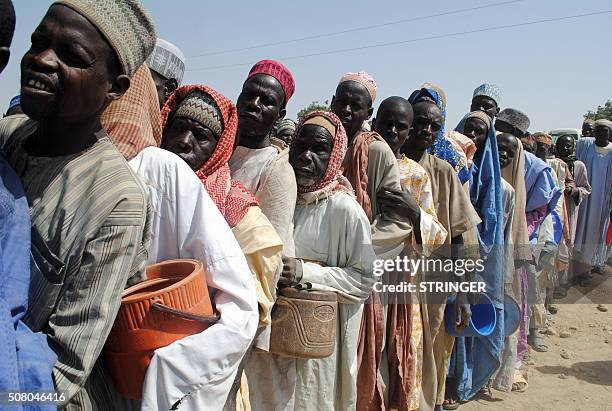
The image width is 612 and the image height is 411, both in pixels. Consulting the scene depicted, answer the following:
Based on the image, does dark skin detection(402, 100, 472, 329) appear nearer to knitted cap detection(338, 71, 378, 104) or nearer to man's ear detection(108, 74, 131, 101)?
knitted cap detection(338, 71, 378, 104)

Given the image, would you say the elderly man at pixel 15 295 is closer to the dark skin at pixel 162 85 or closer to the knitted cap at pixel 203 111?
the knitted cap at pixel 203 111

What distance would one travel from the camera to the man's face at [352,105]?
147 inches

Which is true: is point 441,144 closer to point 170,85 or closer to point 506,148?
point 506,148

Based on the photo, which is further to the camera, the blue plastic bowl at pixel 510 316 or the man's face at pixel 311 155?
the blue plastic bowl at pixel 510 316

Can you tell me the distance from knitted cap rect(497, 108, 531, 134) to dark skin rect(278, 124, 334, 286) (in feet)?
13.2

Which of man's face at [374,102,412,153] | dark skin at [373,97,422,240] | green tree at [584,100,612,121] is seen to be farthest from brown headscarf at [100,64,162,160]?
green tree at [584,100,612,121]

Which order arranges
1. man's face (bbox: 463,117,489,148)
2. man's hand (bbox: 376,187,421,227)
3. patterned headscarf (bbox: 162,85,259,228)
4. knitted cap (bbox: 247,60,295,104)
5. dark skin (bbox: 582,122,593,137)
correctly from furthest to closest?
dark skin (bbox: 582,122,593,137) → man's face (bbox: 463,117,489,148) → man's hand (bbox: 376,187,421,227) → knitted cap (bbox: 247,60,295,104) → patterned headscarf (bbox: 162,85,259,228)

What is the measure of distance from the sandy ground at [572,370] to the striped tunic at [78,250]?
4.55m

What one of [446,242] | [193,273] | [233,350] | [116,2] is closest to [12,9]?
[116,2]

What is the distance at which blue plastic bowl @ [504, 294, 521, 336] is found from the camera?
5.11m

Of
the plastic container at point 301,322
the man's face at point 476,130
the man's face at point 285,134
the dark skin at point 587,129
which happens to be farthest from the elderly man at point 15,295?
the dark skin at point 587,129

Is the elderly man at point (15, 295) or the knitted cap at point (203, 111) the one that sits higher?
the knitted cap at point (203, 111)

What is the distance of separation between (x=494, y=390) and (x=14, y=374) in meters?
5.31

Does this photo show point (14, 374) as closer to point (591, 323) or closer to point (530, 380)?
point (530, 380)
